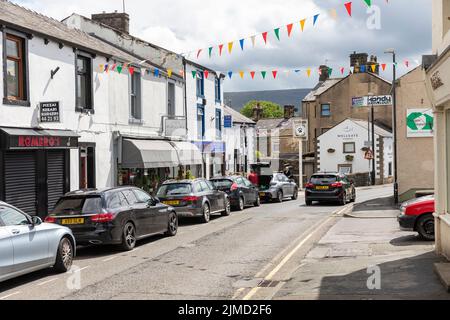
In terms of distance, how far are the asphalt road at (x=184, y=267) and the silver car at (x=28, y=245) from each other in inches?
11.4

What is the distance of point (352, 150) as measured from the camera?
5509 centimetres

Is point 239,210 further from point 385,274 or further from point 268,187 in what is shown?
point 385,274

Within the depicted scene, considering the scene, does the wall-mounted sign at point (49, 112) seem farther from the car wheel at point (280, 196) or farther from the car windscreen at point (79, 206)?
the car wheel at point (280, 196)

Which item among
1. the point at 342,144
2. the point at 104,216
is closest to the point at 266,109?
the point at 342,144

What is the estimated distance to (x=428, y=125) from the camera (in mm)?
25734

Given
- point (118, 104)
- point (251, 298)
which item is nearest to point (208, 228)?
point (118, 104)

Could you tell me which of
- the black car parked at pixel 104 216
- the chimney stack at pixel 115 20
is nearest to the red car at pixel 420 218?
the black car parked at pixel 104 216

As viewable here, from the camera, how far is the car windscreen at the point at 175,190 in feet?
64.1

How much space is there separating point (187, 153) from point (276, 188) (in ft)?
16.6

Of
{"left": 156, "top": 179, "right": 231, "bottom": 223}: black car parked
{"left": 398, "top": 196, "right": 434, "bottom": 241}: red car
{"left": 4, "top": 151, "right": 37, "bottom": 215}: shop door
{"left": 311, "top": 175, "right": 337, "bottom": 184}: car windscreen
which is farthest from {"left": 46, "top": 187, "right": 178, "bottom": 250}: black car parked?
{"left": 311, "top": 175, "right": 337, "bottom": 184}: car windscreen

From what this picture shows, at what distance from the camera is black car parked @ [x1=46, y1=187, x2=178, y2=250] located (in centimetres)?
1313

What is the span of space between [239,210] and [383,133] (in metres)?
34.2

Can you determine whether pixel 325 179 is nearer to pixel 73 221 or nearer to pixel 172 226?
pixel 172 226

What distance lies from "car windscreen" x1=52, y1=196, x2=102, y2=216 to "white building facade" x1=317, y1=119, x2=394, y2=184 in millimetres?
42835
